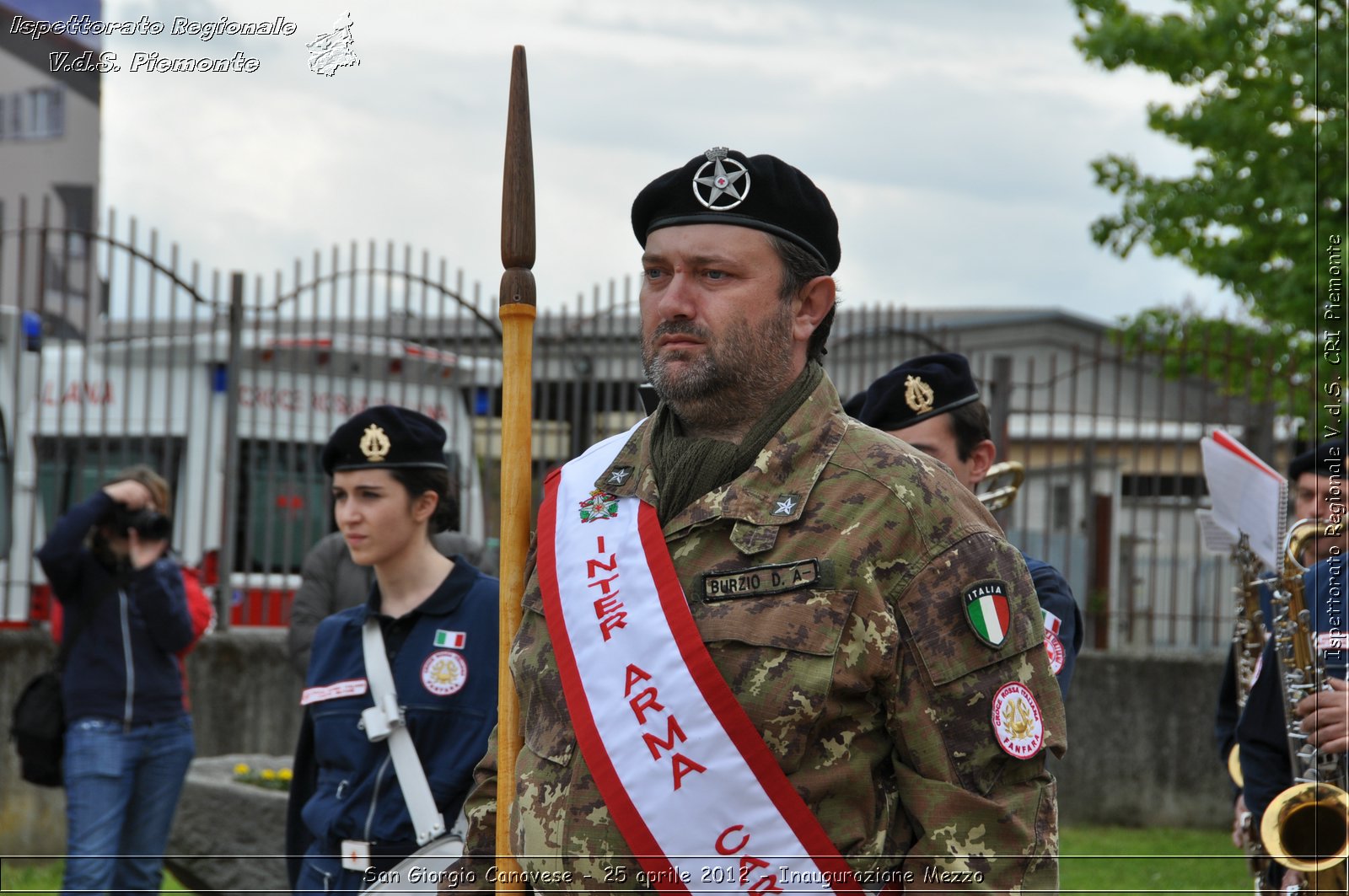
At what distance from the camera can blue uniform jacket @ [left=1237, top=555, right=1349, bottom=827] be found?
14.8 ft

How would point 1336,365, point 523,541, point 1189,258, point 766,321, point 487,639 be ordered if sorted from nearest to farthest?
1. point 766,321
2. point 523,541
3. point 487,639
4. point 1336,365
5. point 1189,258

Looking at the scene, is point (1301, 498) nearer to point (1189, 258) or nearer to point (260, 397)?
point (260, 397)

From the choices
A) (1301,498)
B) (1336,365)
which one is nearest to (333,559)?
(1301,498)

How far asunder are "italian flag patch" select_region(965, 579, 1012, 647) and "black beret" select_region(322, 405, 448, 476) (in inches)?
86.1

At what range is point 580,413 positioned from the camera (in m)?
9.64

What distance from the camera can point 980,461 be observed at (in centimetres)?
434

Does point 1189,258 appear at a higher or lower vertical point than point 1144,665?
higher

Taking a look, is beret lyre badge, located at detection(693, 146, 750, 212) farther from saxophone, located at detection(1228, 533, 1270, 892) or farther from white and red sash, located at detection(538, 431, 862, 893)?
saxophone, located at detection(1228, 533, 1270, 892)

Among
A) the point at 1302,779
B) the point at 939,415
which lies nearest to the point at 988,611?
the point at 939,415

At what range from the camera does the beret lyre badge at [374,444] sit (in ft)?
13.1

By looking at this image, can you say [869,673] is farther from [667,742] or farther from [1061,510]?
[1061,510]

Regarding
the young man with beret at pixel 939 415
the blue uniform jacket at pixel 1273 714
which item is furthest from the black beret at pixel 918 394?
the blue uniform jacket at pixel 1273 714

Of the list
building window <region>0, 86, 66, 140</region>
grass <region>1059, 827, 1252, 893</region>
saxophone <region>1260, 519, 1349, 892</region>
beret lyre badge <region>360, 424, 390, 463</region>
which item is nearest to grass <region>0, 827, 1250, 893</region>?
grass <region>1059, 827, 1252, 893</region>

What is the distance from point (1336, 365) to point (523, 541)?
24.0ft
